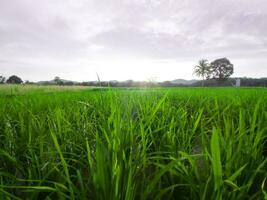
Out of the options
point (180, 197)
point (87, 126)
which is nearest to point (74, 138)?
point (87, 126)

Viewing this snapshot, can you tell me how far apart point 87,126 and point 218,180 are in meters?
1.01

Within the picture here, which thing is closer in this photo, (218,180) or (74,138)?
(218,180)

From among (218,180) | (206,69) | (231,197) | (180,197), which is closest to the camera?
(218,180)

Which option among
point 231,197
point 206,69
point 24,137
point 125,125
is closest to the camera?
point 231,197

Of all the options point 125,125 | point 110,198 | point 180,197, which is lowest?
point 180,197

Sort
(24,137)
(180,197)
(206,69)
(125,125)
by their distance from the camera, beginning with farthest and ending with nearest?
(206,69)
(24,137)
(125,125)
(180,197)

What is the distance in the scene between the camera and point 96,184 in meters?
0.76

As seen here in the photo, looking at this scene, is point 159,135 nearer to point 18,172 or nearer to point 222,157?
point 222,157

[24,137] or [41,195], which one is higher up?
[24,137]

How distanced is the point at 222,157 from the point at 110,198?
53cm

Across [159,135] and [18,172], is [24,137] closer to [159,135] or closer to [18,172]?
[18,172]

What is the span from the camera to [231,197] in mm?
832

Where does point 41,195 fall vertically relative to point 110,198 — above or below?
below

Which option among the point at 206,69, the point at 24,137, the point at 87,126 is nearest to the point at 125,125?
the point at 87,126
